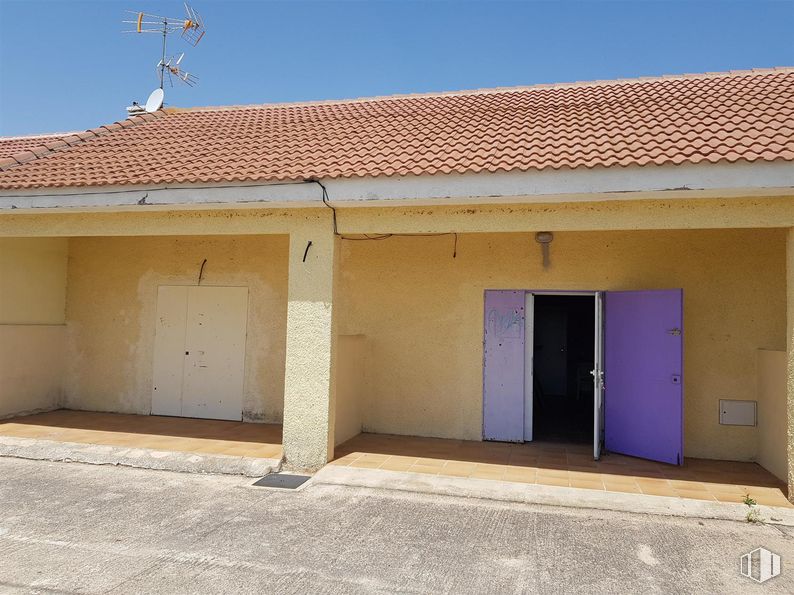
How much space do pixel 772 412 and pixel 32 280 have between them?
12024mm

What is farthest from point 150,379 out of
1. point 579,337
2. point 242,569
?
point 579,337

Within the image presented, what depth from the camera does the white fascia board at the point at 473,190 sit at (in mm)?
5805

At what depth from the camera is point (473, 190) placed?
6.50 m

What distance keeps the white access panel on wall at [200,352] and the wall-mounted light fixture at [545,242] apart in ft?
17.0

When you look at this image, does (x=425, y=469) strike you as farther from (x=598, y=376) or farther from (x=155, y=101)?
(x=155, y=101)

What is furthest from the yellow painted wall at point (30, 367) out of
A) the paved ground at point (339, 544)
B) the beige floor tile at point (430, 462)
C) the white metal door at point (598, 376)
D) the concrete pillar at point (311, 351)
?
the white metal door at point (598, 376)

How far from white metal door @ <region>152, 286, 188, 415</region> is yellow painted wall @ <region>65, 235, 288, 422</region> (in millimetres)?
152

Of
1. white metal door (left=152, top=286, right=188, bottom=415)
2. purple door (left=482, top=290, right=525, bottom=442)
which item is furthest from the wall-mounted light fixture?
white metal door (left=152, top=286, right=188, bottom=415)

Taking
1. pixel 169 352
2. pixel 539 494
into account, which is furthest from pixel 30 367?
pixel 539 494

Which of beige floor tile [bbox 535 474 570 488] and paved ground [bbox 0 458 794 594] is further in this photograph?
beige floor tile [bbox 535 474 570 488]

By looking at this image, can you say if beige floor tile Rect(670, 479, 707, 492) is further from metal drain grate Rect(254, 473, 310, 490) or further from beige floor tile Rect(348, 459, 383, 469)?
metal drain grate Rect(254, 473, 310, 490)

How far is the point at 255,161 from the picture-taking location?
7.93 meters

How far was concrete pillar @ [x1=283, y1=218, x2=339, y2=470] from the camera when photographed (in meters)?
7.04

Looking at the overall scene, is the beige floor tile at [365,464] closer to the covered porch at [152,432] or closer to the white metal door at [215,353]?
the covered porch at [152,432]
